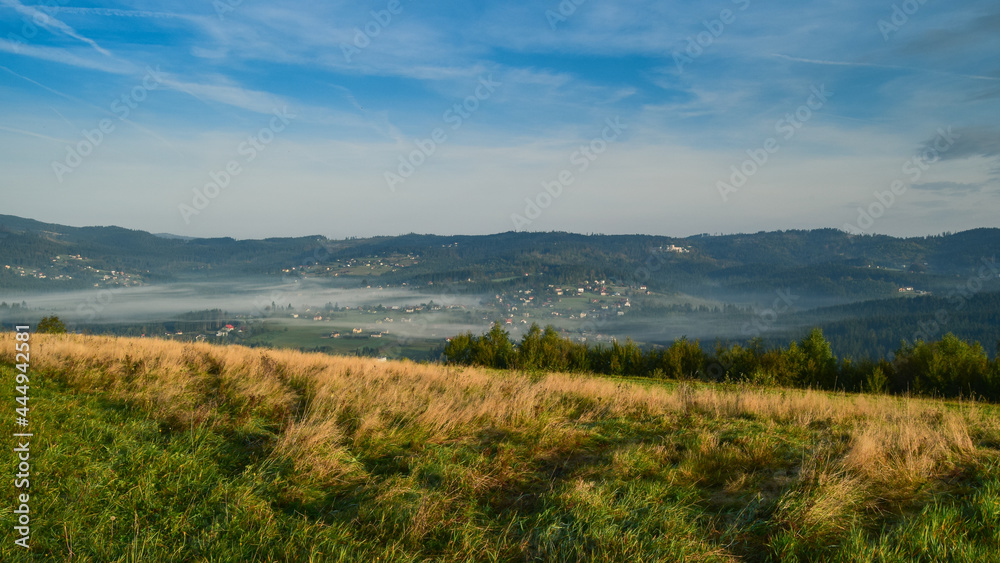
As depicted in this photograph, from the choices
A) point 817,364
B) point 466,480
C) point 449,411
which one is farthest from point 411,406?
point 817,364

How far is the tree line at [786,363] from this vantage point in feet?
80.5

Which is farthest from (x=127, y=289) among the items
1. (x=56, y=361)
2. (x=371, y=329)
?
(x=56, y=361)

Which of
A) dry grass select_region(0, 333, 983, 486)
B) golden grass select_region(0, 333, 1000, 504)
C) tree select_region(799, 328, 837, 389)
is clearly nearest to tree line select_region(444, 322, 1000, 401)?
tree select_region(799, 328, 837, 389)

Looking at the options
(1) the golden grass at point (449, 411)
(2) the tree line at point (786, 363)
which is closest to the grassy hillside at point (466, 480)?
(1) the golden grass at point (449, 411)

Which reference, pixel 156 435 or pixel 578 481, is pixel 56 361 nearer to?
pixel 156 435

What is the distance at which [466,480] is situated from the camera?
446cm

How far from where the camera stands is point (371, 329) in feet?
452

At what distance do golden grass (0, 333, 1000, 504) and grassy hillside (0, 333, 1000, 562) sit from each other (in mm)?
40

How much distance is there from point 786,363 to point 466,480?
31.8 meters

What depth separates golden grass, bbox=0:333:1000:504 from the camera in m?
4.71

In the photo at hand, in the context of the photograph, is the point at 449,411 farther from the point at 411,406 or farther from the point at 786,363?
the point at 786,363

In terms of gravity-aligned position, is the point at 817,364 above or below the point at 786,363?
below

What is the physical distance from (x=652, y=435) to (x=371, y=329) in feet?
452

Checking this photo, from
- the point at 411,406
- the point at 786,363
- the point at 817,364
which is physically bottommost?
the point at 817,364
